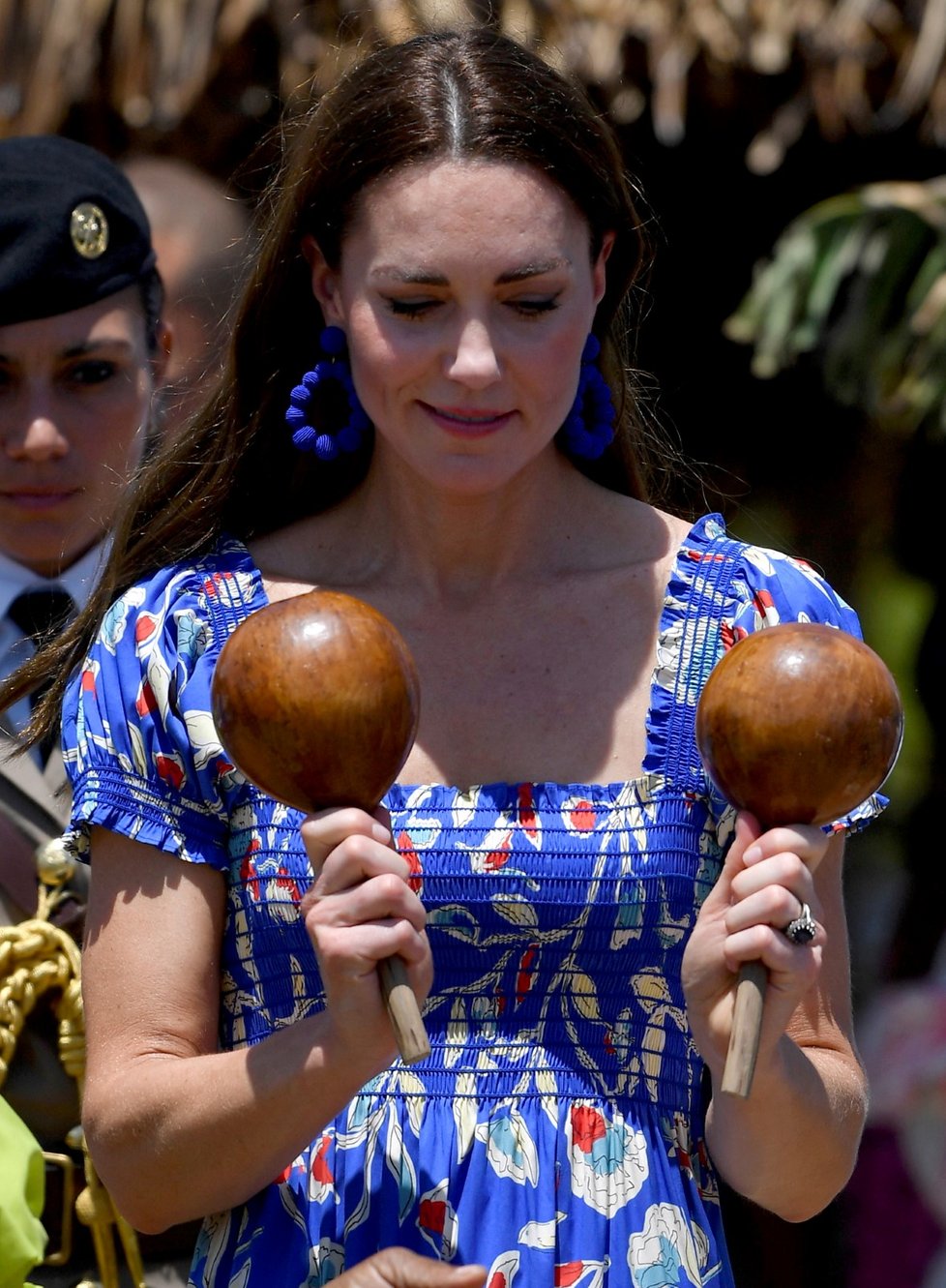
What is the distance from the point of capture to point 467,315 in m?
2.24

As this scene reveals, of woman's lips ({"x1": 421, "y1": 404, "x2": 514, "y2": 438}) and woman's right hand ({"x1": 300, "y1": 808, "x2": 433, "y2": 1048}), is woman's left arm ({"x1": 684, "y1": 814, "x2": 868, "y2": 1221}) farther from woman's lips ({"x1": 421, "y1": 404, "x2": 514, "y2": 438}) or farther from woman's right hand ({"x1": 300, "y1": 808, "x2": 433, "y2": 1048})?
woman's lips ({"x1": 421, "y1": 404, "x2": 514, "y2": 438})

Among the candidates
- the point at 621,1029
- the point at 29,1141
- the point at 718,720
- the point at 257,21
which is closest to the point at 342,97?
the point at 718,720

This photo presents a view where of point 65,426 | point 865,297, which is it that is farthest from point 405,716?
point 865,297

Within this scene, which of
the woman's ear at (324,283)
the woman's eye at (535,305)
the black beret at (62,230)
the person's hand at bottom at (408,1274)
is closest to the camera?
the person's hand at bottom at (408,1274)

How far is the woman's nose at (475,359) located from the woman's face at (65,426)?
126cm

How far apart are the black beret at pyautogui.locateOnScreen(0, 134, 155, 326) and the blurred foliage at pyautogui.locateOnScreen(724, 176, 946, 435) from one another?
1.74 meters

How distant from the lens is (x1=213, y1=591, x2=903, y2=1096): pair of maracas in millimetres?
1944

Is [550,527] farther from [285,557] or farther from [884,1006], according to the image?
[884,1006]

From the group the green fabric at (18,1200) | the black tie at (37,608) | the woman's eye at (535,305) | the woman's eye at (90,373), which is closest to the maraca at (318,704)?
the woman's eye at (535,305)

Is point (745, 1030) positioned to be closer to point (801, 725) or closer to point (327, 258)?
point (801, 725)

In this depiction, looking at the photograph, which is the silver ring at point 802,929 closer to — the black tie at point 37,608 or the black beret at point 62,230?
the black tie at point 37,608

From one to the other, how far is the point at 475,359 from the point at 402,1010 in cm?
71

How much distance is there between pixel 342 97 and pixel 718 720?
0.95 meters

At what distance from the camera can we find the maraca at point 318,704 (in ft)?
6.44
